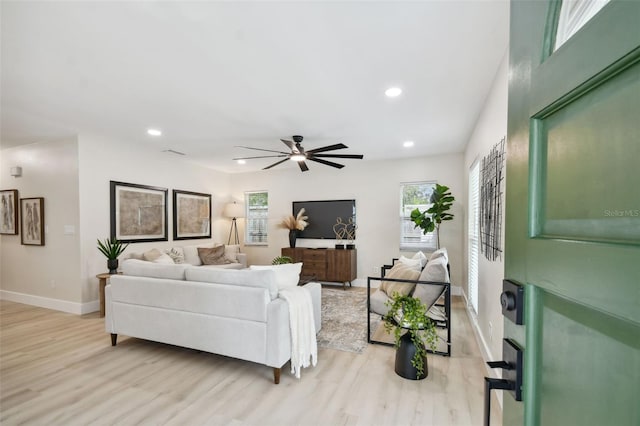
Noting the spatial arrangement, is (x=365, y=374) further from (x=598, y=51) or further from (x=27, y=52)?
(x=27, y=52)

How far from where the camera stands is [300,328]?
2480 mm

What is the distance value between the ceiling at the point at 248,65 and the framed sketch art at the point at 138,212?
112cm

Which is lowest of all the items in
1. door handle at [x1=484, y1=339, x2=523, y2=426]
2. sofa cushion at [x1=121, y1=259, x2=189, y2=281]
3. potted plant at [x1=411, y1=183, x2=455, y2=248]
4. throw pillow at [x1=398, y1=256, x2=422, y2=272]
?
throw pillow at [x1=398, y1=256, x2=422, y2=272]

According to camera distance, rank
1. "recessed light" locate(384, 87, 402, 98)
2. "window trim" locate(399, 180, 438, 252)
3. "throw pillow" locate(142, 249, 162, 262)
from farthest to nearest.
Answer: "window trim" locate(399, 180, 438, 252), "throw pillow" locate(142, 249, 162, 262), "recessed light" locate(384, 87, 402, 98)

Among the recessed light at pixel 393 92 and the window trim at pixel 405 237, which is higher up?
the recessed light at pixel 393 92

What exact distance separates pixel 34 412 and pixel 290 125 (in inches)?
138

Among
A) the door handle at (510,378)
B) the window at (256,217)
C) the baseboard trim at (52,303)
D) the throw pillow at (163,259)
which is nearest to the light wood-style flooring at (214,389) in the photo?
the baseboard trim at (52,303)

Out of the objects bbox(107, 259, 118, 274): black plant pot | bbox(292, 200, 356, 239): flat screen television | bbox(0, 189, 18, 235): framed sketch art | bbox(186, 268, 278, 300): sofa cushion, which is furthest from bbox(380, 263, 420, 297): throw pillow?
bbox(0, 189, 18, 235): framed sketch art

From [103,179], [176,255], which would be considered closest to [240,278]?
[176,255]

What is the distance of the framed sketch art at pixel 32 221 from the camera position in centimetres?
454

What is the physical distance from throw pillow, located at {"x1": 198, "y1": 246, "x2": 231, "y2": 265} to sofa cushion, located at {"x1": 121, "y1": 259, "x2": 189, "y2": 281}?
2408 millimetres

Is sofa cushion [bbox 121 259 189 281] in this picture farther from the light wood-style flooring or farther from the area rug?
the area rug

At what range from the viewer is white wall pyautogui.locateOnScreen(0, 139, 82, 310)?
13.9 ft

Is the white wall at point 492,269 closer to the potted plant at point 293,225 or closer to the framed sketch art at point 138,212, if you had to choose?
the potted plant at point 293,225
